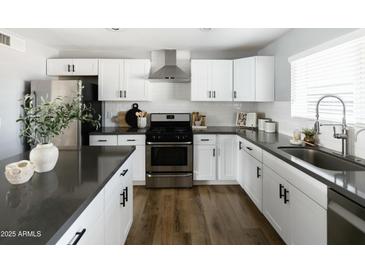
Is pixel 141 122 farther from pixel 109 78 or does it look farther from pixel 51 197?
pixel 51 197

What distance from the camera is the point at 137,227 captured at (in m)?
2.76

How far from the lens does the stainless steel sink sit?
202 centimetres

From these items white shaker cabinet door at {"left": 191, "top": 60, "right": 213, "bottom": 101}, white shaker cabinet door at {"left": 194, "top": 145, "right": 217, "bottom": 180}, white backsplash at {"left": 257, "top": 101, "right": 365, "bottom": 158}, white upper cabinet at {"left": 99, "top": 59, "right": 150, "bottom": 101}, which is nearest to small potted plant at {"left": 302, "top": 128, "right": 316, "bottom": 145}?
white backsplash at {"left": 257, "top": 101, "right": 365, "bottom": 158}

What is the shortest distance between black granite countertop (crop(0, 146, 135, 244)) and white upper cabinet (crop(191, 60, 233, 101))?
8.76 feet

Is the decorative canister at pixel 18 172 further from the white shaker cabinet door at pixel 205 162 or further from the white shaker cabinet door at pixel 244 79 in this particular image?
the white shaker cabinet door at pixel 244 79

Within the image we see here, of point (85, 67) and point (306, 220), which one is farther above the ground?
point (85, 67)

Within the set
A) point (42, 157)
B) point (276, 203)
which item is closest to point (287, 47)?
point (276, 203)

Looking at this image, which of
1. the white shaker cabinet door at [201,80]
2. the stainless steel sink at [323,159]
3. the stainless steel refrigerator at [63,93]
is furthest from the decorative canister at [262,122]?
the stainless steel refrigerator at [63,93]

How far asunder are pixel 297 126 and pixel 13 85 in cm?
375

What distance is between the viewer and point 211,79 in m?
4.36

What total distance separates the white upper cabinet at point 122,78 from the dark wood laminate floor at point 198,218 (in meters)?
1.55

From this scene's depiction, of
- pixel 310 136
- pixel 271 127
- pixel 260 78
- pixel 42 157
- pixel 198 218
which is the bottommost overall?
pixel 198 218
